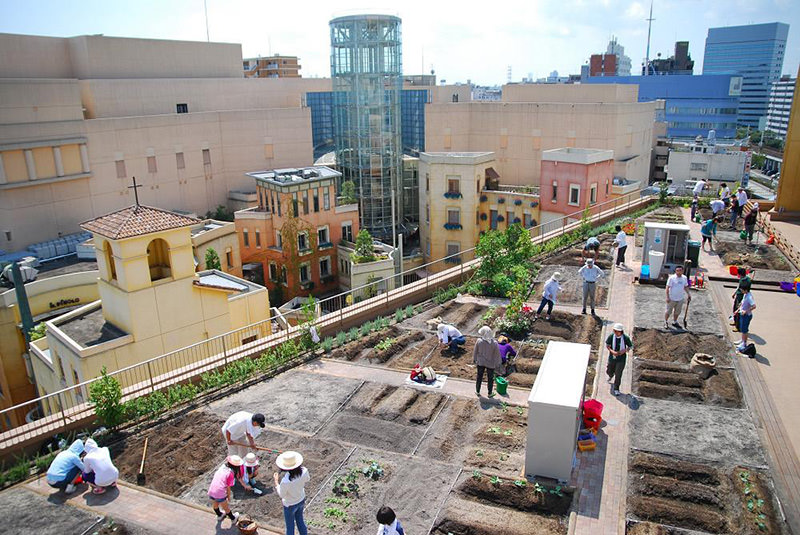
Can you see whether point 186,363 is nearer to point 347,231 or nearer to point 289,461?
point 289,461

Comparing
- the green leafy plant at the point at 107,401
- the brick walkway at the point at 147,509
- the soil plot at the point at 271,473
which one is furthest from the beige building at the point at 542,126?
the brick walkway at the point at 147,509

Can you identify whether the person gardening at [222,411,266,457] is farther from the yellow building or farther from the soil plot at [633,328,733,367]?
the soil plot at [633,328,733,367]

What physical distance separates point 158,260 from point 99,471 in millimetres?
10343

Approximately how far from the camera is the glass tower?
172 ft

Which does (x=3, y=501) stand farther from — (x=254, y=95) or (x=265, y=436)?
(x=254, y=95)

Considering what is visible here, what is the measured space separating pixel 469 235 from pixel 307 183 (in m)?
12.4

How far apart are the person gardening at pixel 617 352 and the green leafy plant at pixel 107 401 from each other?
10041 mm

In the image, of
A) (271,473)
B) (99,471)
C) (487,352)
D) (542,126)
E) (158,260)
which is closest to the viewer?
(99,471)

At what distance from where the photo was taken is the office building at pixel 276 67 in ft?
333

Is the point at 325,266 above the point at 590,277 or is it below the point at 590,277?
below

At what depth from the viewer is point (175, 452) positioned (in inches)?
451

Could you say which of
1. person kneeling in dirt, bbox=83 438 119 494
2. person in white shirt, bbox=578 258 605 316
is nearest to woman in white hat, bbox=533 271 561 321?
person in white shirt, bbox=578 258 605 316

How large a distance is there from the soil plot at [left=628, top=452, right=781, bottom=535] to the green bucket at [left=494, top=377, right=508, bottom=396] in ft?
9.73

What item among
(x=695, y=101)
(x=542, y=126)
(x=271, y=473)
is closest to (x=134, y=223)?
(x=271, y=473)
